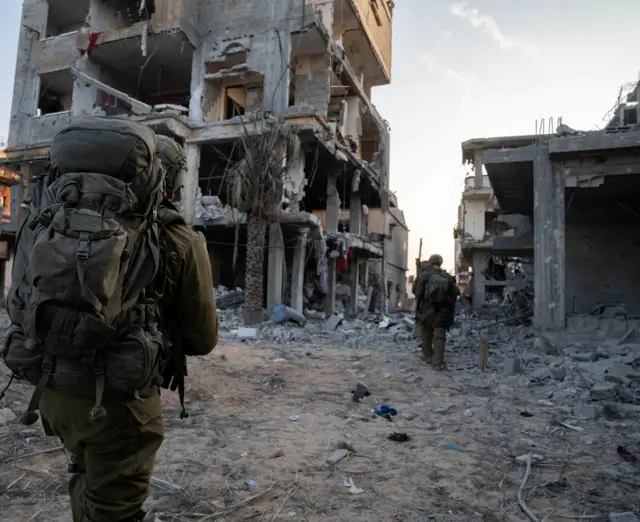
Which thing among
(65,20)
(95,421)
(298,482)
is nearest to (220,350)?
(298,482)

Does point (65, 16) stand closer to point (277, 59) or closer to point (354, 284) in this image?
point (277, 59)

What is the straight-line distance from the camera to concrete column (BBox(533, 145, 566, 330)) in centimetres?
878

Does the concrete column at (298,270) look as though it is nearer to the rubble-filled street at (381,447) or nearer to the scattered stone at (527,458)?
the rubble-filled street at (381,447)

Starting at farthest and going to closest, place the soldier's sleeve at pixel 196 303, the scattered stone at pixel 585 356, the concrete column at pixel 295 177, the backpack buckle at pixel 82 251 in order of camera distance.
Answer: the concrete column at pixel 295 177, the scattered stone at pixel 585 356, the soldier's sleeve at pixel 196 303, the backpack buckle at pixel 82 251

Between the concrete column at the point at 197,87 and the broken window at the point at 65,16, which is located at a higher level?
the broken window at the point at 65,16

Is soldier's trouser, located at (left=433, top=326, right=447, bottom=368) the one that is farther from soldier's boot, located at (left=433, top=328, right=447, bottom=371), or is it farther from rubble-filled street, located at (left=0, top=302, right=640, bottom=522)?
rubble-filled street, located at (left=0, top=302, right=640, bottom=522)

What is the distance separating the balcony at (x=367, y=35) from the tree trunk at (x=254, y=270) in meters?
9.64

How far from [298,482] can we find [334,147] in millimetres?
13990

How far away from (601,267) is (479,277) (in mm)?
17306

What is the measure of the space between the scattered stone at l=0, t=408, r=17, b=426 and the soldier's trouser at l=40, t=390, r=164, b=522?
2548 mm

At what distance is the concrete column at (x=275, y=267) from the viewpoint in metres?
14.1

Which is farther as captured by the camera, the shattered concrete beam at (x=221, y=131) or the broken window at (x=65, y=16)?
the broken window at (x=65, y=16)

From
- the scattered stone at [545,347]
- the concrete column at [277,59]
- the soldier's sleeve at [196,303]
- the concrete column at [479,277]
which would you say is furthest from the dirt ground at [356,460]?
the concrete column at [479,277]

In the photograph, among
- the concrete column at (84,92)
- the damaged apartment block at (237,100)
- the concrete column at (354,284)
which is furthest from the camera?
the concrete column at (354,284)
